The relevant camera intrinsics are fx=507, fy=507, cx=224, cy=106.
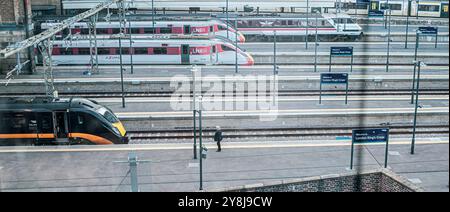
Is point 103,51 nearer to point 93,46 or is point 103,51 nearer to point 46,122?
point 93,46

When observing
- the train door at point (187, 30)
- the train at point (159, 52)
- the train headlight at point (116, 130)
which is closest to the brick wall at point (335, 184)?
the train headlight at point (116, 130)

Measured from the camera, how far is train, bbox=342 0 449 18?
36.5 metres

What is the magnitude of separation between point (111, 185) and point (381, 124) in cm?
939

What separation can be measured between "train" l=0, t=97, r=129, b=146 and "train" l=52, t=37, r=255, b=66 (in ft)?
36.6

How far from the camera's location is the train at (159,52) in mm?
24203

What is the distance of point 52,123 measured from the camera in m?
13.0

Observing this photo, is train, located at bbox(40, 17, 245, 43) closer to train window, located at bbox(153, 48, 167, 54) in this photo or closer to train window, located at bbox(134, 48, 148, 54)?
train window, located at bbox(134, 48, 148, 54)

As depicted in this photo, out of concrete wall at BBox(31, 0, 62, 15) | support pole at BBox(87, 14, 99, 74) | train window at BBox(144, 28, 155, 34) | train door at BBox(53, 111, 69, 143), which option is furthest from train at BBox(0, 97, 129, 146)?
concrete wall at BBox(31, 0, 62, 15)

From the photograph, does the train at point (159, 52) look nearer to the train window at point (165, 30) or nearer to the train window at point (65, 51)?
the train window at point (65, 51)

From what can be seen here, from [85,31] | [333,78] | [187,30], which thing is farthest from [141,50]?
[333,78]

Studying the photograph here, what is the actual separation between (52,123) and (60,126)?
21cm

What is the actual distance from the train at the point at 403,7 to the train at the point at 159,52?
611 inches

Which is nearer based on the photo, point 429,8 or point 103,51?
point 103,51
